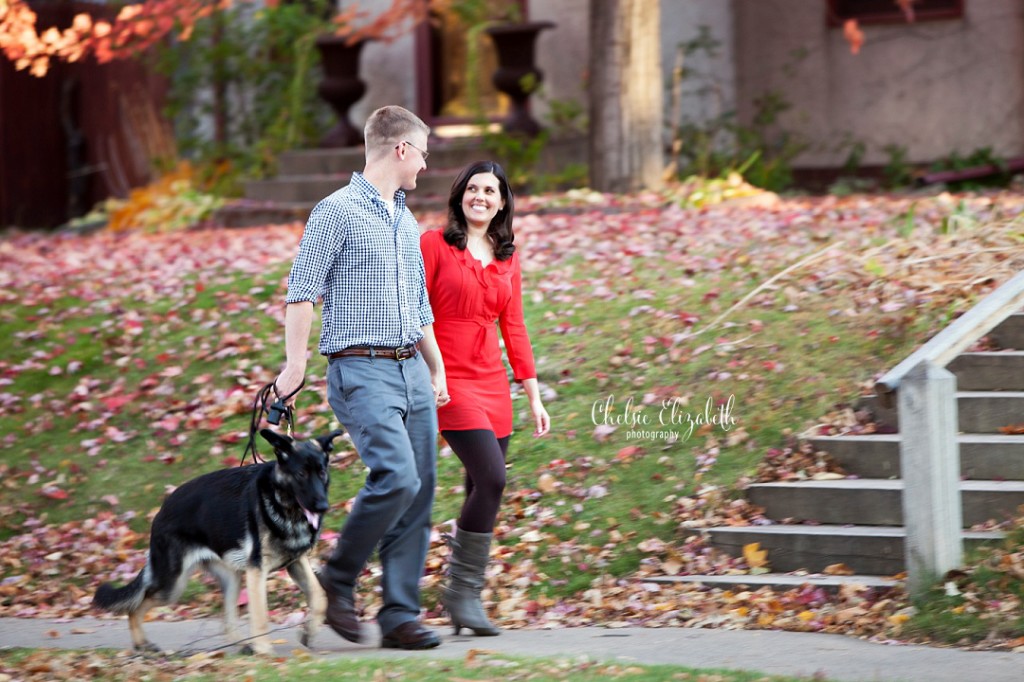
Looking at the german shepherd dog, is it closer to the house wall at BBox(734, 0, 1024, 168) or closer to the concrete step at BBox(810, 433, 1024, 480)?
the concrete step at BBox(810, 433, 1024, 480)

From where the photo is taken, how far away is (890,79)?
664 inches

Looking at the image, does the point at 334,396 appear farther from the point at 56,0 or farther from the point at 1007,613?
the point at 56,0

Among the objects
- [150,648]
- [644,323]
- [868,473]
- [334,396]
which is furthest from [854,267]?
[150,648]

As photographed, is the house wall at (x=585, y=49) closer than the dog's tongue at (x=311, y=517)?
No

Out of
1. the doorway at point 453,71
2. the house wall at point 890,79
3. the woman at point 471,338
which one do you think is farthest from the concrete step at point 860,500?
the doorway at point 453,71

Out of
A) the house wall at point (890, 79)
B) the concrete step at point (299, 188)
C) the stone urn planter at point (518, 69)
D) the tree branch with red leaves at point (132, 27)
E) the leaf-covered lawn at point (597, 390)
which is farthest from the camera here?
the stone urn planter at point (518, 69)

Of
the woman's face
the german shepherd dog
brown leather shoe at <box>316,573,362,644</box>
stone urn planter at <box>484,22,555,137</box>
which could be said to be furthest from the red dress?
stone urn planter at <box>484,22,555,137</box>

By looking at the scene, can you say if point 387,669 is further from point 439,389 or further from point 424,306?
point 424,306

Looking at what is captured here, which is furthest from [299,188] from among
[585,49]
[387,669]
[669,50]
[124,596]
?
[387,669]

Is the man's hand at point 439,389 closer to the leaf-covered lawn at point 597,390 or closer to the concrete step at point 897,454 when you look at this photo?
the leaf-covered lawn at point 597,390

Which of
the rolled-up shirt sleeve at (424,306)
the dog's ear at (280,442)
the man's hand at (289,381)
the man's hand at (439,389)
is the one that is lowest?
the dog's ear at (280,442)

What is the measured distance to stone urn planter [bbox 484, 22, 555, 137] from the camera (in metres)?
17.3

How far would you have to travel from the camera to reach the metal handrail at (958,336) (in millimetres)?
6152

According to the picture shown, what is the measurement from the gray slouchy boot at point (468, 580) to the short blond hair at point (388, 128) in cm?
177
